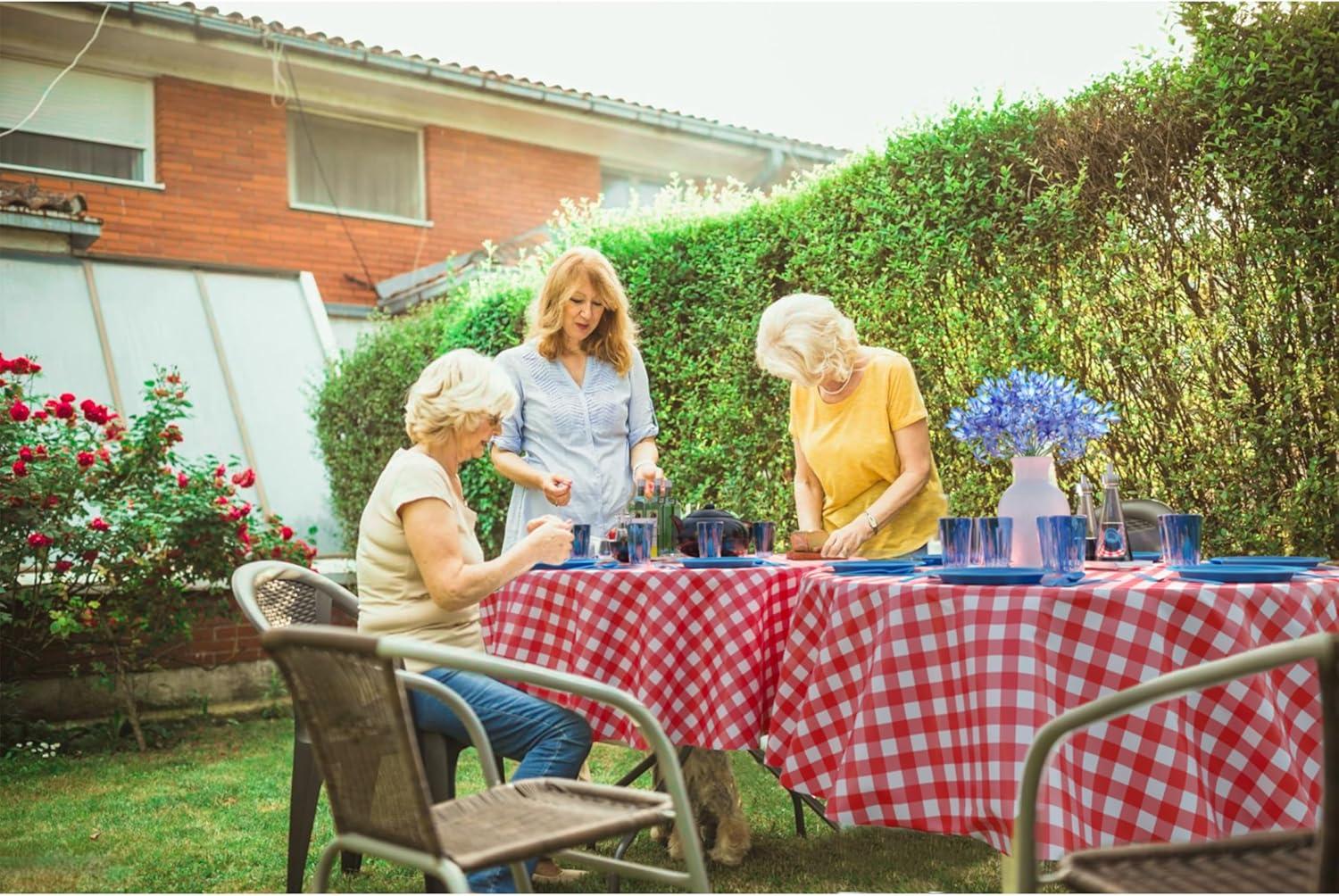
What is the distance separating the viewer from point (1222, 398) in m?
4.30

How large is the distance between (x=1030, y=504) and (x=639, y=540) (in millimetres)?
1116

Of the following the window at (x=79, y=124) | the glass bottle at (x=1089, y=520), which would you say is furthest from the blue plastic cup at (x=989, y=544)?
the window at (x=79, y=124)

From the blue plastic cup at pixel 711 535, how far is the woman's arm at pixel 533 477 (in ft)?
1.94

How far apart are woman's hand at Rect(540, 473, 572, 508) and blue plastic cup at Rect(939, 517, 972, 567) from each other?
1411 mm

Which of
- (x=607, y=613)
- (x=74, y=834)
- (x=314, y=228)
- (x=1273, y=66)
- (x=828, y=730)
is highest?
(x=314, y=228)

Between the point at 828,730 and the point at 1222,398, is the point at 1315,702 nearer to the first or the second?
the point at 828,730

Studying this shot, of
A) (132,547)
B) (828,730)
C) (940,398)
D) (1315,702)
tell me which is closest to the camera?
(1315,702)

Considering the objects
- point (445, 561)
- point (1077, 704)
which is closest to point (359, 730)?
point (445, 561)

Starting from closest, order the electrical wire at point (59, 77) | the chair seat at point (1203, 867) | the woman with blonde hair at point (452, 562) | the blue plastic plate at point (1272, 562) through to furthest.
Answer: the chair seat at point (1203, 867) → the blue plastic plate at point (1272, 562) → the woman with blonde hair at point (452, 562) → the electrical wire at point (59, 77)

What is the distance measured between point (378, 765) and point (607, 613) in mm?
1310

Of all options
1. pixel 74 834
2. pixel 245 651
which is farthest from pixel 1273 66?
pixel 245 651

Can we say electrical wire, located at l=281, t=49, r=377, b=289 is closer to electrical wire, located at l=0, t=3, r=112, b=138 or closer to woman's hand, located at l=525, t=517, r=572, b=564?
electrical wire, located at l=0, t=3, r=112, b=138

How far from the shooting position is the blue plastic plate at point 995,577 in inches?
98.3

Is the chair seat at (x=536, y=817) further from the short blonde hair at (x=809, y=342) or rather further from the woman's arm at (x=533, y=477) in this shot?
the short blonde hair at (x=809, y=342)
